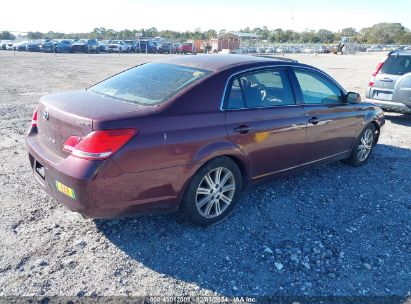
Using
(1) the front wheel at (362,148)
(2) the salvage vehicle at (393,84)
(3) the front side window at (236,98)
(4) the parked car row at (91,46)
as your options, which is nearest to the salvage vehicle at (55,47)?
(4) the parked car row at (91,46)

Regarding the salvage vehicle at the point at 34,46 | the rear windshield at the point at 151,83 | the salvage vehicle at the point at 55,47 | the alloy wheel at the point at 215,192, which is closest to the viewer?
the rear windshield at the point at 151,83

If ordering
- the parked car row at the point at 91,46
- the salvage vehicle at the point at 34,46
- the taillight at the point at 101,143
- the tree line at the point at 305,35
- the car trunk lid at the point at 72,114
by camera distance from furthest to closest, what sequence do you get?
1. the tree line at the point at 305,35
2. the salvage vehicle at the point at 34,46
3. the parked car row at the point at 91,46
4. the car trunk lid at the point at 72,114
5. the taillight at the point at 101,143

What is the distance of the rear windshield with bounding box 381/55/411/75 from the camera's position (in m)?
8.91

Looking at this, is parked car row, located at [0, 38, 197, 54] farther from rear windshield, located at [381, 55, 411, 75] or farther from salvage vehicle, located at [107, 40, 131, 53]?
rear windshield, located at [381, 55, 411, 75]

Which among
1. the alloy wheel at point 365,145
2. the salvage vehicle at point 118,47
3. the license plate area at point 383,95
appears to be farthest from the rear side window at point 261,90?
the salvage vehicle at point 118,47

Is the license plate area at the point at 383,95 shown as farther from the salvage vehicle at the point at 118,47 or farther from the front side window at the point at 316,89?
the salvage vehicle at the point at 118,47

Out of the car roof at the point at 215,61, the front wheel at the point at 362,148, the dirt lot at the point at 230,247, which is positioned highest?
the car roof at the point at 215,61

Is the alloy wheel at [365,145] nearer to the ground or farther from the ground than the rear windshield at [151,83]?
nearer to the ground

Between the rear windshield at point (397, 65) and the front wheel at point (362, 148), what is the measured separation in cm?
389

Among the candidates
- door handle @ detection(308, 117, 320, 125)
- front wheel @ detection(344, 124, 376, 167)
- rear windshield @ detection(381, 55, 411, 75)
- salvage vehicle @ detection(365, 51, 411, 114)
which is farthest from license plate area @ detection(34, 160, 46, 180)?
rear windshield @ detection(381, 55, 411, 75)

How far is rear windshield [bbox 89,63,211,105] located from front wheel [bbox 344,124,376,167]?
9.92ft

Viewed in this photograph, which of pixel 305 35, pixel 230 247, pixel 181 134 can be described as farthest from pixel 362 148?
pixel 305 35

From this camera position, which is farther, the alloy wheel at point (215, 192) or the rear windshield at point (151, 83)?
the alloy wheel at point (215, 192)

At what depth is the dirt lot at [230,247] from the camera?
2992 mm
